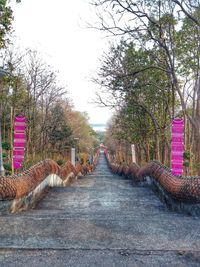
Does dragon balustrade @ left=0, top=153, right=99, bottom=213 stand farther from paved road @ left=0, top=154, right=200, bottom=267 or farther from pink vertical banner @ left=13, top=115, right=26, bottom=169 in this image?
paved road @ left=0, top=154, right=200, bottom=267

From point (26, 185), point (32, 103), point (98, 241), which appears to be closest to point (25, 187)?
point (26, 185)

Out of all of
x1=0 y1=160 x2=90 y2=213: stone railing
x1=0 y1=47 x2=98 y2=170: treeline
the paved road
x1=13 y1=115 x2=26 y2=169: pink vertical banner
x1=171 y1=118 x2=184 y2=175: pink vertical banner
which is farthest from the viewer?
x1=0 y1=47 x2=98 y2=170: treeline

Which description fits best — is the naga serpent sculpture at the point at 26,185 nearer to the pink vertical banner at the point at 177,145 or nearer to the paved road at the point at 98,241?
the paved road at the point at 98,241

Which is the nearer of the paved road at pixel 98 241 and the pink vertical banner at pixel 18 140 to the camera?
the paved road at pixel 98 241

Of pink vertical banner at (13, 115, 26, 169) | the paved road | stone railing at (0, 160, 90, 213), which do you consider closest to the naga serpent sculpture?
stone railing at (0, 160, 90, 213)

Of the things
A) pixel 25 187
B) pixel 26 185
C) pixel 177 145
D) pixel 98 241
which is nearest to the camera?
pixel 98 241

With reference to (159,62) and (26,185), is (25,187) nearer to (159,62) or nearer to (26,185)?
(26,185)

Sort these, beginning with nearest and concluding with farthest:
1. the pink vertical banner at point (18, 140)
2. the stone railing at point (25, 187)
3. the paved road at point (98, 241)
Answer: the paved road at point (98, 241) < the stone railing at point (25, 187) < the pink vertical banner at point (18, 140)

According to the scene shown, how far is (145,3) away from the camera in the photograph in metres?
8.77

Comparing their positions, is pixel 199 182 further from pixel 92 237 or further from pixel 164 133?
pixel 164 133

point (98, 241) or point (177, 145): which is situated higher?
point (177, 145)

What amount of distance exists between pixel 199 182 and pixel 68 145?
29146mm

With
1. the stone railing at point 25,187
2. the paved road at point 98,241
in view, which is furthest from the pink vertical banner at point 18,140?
the paved road at point 98,241

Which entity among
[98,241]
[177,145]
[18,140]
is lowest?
[98,241]
